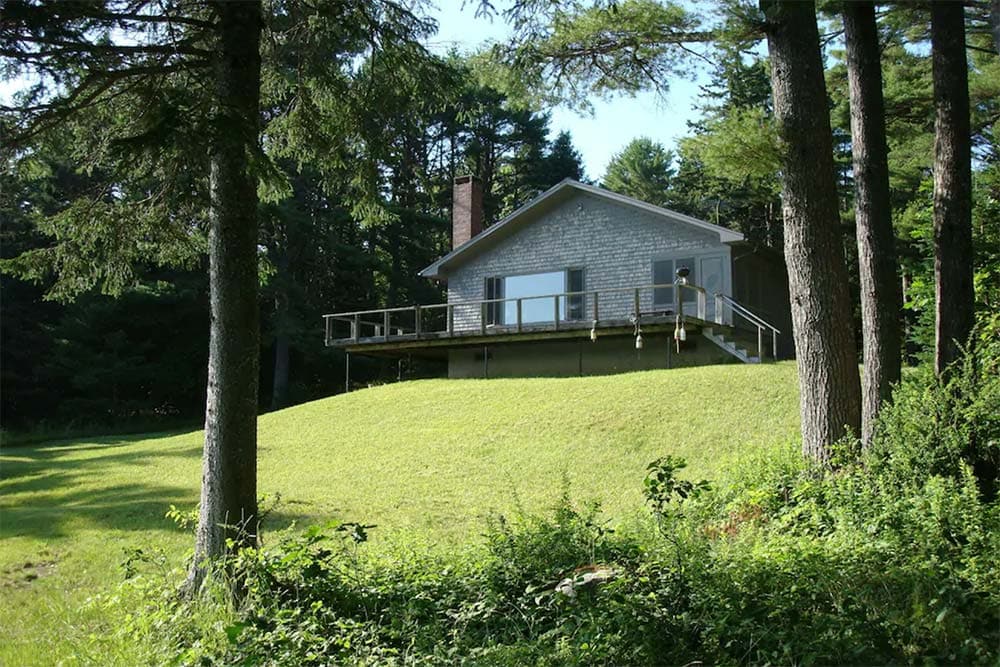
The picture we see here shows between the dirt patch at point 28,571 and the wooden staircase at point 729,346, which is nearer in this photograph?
the dirt patch at point 28,571

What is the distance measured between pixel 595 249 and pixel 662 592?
1952 cm

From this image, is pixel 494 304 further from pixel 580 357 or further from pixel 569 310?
pixel 580 357

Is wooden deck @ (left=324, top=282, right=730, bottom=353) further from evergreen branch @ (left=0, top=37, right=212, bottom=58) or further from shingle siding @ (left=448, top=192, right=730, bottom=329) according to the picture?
evergreen branch @ (left=0, top=37, right=212, bottom=58)

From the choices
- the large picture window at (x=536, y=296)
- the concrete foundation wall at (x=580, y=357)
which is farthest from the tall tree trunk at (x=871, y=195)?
the large picture window at (x=536, y=296)

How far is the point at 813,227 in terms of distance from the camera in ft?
27.2

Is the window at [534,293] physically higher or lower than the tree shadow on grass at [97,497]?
higher

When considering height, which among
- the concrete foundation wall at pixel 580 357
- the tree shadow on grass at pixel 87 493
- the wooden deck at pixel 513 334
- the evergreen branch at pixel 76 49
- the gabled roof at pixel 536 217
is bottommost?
the tree shadow on grass at pixel 87 493

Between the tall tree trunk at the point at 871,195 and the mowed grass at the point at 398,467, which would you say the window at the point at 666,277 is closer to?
the mowed grass at the point at 398,467

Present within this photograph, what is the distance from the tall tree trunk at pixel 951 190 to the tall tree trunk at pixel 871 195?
0.45 metres

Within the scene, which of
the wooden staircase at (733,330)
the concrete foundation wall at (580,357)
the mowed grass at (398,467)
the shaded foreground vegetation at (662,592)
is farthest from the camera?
the concrete foundation wall at (580,357)

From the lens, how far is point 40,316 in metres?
32.9

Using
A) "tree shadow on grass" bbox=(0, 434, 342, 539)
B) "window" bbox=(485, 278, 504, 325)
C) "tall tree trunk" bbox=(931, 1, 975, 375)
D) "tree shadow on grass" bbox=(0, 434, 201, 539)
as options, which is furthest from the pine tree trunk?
"tall tree trunk" bbox=(931, 1, 975, 375)

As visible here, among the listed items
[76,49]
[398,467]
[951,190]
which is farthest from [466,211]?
[76,49]

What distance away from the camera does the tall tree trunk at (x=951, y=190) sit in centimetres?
820
